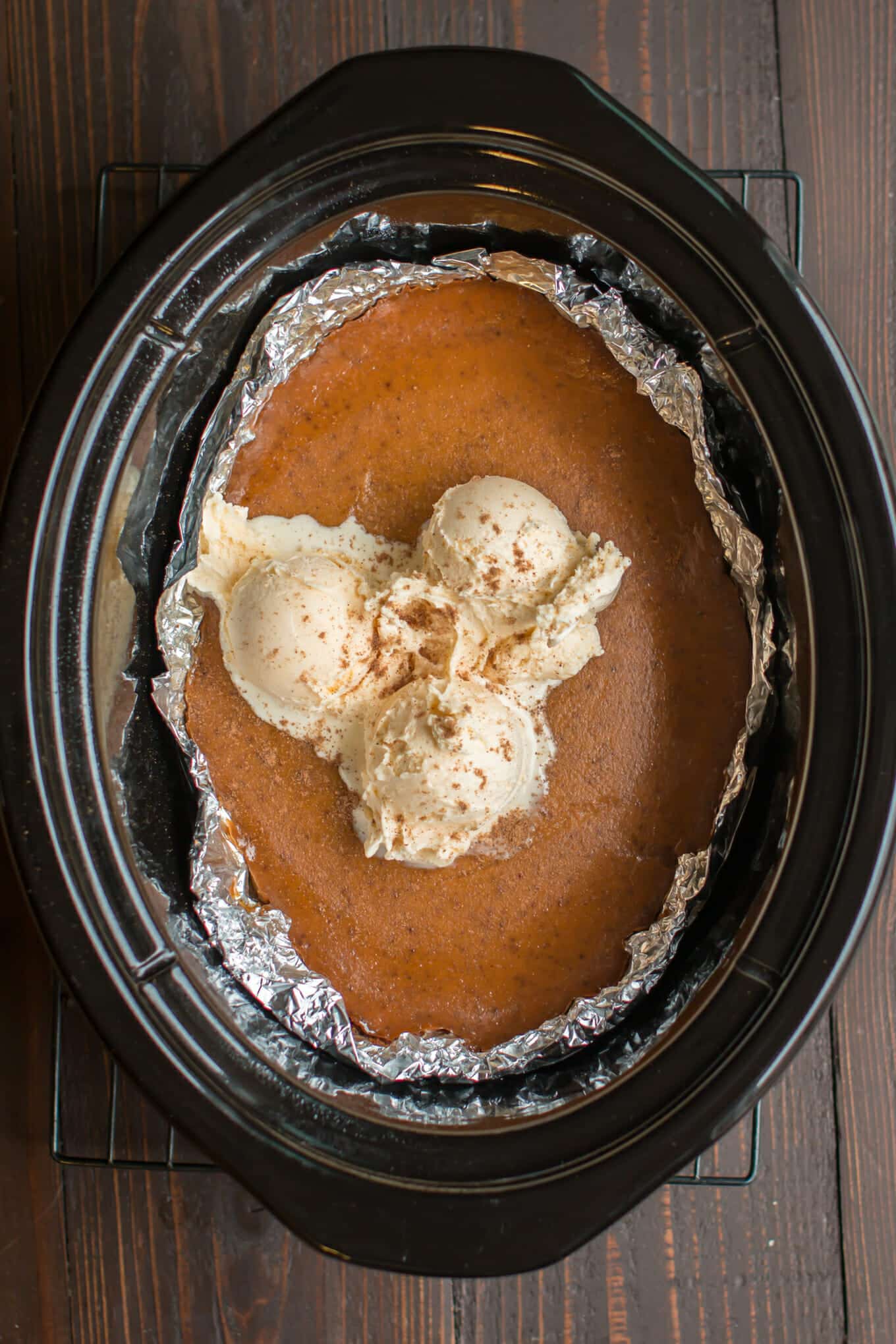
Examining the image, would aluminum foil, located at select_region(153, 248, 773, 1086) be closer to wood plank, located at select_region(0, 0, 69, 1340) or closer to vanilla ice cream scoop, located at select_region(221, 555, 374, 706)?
vanilla ice cream scoop, located at select_region(221, 555, 374, 706)

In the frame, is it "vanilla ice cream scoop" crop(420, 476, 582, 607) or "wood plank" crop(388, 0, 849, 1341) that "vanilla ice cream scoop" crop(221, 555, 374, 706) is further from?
"wood plank" crop(388, 0, 849, 1341)

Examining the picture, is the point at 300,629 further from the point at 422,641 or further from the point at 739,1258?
the point at 739,1258

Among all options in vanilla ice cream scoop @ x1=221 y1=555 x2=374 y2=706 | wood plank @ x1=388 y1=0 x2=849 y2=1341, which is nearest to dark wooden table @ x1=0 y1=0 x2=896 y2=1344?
wood plank @ x1=388 y1=0 x2=849 y2=1341

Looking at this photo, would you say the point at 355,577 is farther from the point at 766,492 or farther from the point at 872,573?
the point at 872,573

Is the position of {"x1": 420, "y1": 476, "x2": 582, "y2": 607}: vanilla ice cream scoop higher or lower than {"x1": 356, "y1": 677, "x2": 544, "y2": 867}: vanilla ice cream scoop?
higher

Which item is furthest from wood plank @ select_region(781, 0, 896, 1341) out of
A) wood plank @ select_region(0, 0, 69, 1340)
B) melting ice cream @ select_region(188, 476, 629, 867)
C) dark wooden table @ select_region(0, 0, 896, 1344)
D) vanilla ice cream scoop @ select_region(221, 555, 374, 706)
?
wood plank @ select_region(0, 0, 69, 1340)

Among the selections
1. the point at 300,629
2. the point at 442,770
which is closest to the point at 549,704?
the point at 442,770

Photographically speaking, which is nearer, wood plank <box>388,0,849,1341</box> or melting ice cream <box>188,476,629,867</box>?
melting ice cream <box>188,476,629,867</box>

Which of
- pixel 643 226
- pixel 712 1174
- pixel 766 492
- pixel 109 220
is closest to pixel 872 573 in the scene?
pixel 766 492
